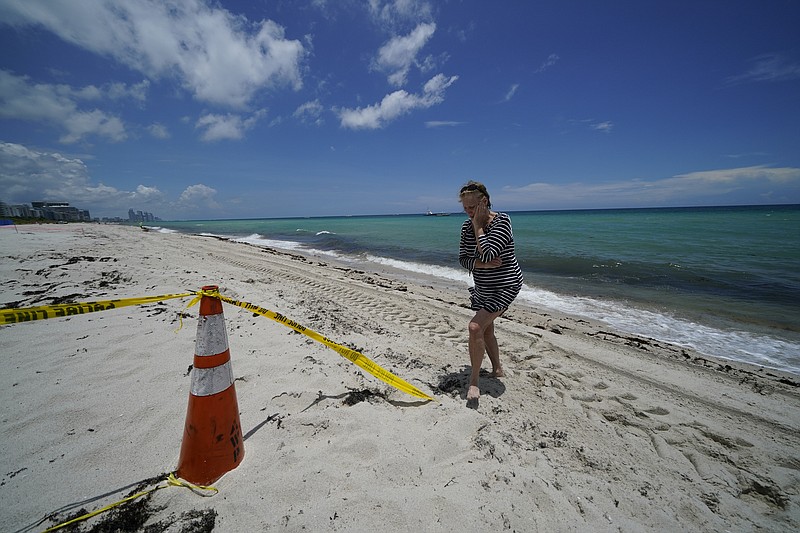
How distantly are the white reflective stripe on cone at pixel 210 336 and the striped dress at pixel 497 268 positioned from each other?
214cm

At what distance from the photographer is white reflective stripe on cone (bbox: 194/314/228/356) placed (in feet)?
6.68

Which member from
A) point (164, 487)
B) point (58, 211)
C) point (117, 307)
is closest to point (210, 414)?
point (164, 487)

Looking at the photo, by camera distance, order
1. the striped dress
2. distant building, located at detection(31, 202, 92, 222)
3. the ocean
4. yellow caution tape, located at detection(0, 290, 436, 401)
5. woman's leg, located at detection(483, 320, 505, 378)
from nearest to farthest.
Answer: yellow caution tape, located at detection(0, 290, 436, 401)
the striped dress
woman's leg, located at detection(483, 320, 505, 378)
the ocean
distant building, located at detection(31, 202, 92, 222)

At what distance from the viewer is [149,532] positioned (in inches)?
64.1

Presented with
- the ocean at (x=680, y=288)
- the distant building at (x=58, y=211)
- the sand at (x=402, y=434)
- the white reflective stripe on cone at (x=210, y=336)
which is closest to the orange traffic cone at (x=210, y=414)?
the white reflective stripe on cone at (x=210, y=336)

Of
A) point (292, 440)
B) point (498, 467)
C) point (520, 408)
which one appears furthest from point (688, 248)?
point (292, 440)

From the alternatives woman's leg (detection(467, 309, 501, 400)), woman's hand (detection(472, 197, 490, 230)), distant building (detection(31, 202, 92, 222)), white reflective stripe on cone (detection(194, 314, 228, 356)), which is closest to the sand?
woman's leg (detection(467, 309, 501, 400))

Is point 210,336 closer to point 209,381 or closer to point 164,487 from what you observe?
point 209,381

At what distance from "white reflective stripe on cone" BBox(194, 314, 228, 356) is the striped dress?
2.14 metres

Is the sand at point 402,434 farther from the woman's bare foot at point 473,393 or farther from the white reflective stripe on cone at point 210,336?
the white reflective stripe on cone at point 210,336

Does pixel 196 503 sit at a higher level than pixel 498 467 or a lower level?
higher

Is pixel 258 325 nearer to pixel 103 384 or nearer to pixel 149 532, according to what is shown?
pixel 103 384

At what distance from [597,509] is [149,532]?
8.75 feet

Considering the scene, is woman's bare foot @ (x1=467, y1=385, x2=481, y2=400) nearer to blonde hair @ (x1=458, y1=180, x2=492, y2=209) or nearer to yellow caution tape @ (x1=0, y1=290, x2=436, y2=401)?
yellow caution tape @ (x1=0, y1=290, x2=436, y2=401)
